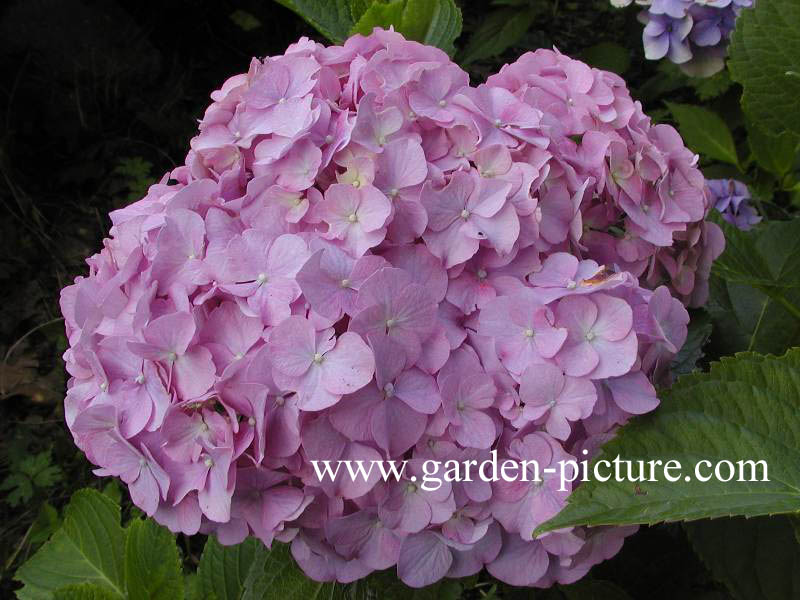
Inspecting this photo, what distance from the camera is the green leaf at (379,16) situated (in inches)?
41.0

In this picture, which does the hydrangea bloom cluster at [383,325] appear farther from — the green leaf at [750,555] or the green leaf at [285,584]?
Result: the green leaf at [750,555]

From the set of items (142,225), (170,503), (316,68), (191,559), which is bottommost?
(191,559)

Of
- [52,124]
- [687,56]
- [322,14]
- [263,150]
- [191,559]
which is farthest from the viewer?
[52,124]

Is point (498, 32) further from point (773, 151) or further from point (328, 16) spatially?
point (328, 16)

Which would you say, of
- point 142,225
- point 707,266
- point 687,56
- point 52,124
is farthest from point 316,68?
point 52,124

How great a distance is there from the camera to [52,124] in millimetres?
2584

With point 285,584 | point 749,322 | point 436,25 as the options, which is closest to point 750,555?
point 749,322

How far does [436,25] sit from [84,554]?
86 centimetres

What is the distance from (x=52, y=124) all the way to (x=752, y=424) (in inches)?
94.9

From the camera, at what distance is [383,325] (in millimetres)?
676

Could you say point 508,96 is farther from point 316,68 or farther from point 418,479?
point 418,479

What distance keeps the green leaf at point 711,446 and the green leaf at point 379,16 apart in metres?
0.60

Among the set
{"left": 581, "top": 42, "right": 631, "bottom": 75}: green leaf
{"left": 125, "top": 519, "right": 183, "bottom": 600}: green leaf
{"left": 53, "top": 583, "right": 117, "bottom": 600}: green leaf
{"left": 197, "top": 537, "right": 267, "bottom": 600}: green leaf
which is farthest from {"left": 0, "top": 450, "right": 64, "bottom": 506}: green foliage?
{"left": 581, "top": 42, "right": 631, "bottom": 75}: green leaf

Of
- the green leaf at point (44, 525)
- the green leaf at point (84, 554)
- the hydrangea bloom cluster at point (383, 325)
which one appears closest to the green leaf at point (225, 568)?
the green leaf at point (84, 554)
